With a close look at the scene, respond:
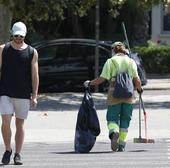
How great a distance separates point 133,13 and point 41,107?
56.7ft

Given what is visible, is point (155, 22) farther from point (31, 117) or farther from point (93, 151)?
point (93, 151)

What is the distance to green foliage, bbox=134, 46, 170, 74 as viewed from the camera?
1186 inches

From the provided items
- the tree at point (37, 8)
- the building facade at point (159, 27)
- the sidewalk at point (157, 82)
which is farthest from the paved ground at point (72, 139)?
the building facade at point (159, 27)

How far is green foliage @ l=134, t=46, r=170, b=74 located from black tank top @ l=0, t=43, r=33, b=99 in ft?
67.0

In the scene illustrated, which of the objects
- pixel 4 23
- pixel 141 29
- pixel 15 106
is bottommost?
pixel 15 106

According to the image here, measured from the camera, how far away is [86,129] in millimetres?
11578

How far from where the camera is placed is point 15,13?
832 inches

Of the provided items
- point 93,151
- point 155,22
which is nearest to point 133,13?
point 155,22

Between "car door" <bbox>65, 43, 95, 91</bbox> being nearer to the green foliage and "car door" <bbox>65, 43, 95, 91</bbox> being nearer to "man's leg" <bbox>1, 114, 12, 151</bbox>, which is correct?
the green foliage

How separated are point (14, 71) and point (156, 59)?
68.2ft

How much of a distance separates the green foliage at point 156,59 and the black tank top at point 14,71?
20420 mm

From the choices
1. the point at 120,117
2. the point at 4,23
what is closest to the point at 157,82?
the point at 4,23

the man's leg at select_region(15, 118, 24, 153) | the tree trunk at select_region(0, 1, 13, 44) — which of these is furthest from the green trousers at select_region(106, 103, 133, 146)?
the tree trunk at select_region(0, 1, 13, 44)

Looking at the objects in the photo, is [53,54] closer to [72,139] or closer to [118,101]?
[72,139]
